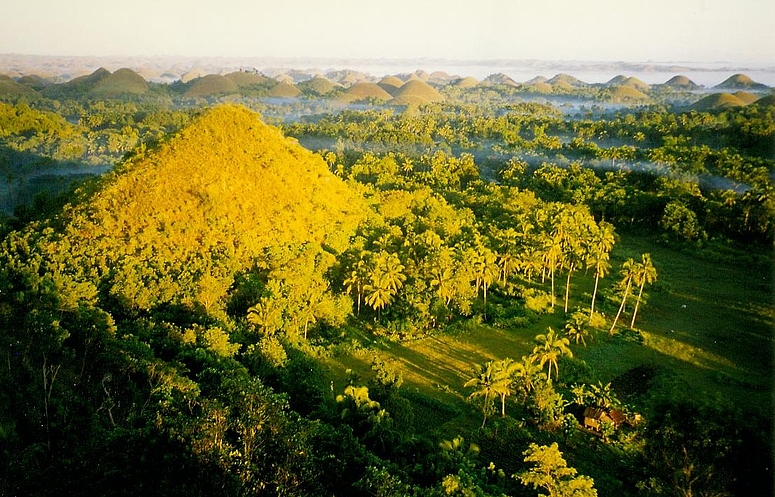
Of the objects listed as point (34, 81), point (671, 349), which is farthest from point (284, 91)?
point (671, 349)

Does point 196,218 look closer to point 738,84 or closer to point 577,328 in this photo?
point 577,328

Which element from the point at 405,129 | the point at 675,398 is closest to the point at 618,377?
the point at 675,398

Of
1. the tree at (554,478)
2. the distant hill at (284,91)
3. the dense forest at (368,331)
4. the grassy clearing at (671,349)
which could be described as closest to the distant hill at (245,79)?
the distant hill at (284,91)

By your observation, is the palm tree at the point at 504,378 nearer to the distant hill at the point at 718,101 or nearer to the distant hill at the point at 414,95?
the distant hill at the point at 718,101

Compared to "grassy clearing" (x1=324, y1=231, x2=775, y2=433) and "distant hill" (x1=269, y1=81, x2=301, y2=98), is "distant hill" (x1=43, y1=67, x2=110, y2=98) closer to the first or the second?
"distant hill" (x1=269, y1=81, x2=301, y2=98)

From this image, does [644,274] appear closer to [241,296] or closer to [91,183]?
[241,296]
